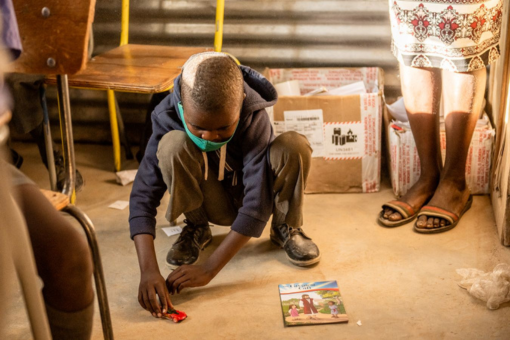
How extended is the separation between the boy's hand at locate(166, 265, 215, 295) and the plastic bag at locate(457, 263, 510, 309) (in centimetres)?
75

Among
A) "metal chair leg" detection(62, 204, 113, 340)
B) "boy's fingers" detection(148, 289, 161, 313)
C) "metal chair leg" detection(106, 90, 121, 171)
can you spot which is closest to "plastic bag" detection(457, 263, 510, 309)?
"boy's fingers" detection(148, 289, 161, 313)

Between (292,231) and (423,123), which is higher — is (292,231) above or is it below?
below

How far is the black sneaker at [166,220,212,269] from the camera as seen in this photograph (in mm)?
1896

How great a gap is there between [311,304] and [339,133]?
2.83ft

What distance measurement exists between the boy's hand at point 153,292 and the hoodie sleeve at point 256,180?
253mm

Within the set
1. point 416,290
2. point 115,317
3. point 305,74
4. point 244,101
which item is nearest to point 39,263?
point 115,317

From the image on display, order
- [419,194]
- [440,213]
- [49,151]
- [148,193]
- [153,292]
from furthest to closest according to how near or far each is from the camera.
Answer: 1. [419,194]
2. [440,213]
3. [49,151]
4. [148,193]
5. [153,292]

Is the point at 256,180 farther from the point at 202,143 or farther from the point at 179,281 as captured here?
the point at 179,281

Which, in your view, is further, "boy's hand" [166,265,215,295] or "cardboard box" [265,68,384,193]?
"cardboard box" [265,68,384,193]

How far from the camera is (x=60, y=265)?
114 cm

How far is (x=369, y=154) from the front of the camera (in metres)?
2.34

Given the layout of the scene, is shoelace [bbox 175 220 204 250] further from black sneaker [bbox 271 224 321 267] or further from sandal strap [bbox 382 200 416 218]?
sandal strap [bbox 382 200 416 218]

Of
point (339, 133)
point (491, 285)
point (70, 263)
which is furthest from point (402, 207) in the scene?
point (70, 263)

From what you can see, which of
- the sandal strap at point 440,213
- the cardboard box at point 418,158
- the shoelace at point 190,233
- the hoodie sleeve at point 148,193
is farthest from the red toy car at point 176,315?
the cardboard box at point 418,158
